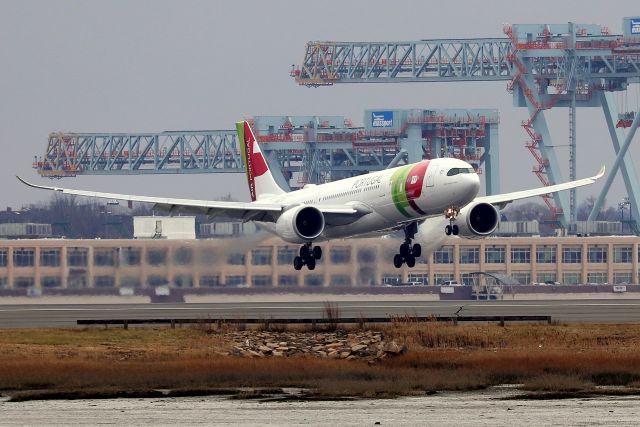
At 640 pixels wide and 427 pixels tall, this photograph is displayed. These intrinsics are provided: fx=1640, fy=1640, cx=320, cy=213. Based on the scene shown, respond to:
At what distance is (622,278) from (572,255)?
5359mm

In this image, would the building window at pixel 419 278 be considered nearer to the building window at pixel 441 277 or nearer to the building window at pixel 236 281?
the building window at pixel 441 277

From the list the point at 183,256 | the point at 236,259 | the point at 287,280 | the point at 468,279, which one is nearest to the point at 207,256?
the point at 183,256

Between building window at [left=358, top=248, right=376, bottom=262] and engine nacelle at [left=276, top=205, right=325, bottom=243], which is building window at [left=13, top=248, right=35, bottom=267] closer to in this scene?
building window at [left=358, top=248, right=376, bottom=262]

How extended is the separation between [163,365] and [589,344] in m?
18.1

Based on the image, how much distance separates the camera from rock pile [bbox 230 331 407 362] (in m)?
59.2

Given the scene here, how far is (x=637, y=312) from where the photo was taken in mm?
86312

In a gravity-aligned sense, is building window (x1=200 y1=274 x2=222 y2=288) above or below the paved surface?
above

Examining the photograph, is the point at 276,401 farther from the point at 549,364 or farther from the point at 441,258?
the point at 441,258

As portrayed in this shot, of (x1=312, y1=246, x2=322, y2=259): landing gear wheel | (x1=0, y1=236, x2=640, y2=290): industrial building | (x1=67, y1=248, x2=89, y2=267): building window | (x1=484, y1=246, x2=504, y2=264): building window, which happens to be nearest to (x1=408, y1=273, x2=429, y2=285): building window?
(x1=0, y1=236, x2=640, y2=290): industrial building

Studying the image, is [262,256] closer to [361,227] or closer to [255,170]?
[255,170]

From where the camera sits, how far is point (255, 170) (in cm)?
9475

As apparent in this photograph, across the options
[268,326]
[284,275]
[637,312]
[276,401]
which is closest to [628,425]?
[276,401]

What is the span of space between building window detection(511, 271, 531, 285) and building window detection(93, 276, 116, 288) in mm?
50710

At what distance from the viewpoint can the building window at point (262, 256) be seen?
357ft
